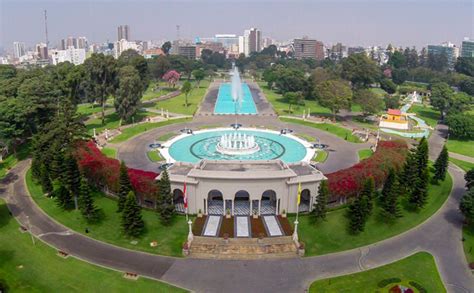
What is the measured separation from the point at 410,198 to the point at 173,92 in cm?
10079

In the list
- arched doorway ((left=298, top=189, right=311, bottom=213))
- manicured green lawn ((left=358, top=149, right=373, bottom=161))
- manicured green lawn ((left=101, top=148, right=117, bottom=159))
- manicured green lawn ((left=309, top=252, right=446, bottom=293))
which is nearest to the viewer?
manicured green lawn ((left=309, top=252, right=446, bottom=293))

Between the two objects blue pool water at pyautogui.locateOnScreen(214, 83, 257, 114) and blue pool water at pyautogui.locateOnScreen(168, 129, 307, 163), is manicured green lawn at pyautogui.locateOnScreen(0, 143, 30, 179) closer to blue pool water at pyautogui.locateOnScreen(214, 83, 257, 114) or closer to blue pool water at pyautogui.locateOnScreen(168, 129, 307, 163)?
blue pool water at pyautogui.locateOnScreen(168, 129, 307, 163)

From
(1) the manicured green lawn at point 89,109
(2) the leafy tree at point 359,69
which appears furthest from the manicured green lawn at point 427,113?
(1) the manicured green lawn at point 89,109

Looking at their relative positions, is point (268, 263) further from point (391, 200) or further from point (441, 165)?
point (441, 165)

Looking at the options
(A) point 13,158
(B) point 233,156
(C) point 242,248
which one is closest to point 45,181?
(A) point 13,158

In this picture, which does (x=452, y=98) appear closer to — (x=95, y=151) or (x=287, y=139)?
(x=287, y=139)

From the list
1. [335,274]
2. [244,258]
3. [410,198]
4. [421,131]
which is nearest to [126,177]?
[244,258]

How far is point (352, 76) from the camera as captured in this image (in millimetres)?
110188

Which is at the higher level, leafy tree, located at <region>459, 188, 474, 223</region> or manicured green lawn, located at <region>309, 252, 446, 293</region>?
leafy tree, located at <region>459, 188, 474, 223</region>

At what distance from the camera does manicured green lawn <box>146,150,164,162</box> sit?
60.5 m

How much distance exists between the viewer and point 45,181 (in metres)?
46.2

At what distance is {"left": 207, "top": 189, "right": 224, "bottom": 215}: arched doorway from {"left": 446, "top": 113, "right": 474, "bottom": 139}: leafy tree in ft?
187

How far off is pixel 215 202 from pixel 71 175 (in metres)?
17.0

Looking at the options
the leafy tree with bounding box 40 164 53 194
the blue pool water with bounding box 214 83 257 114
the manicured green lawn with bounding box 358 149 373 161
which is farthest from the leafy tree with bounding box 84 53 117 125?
the manicured green lawn with bounding box 358 149 373 161
